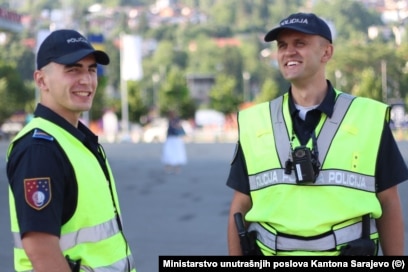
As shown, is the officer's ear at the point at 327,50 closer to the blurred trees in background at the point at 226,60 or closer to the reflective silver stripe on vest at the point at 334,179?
the reflective silver stripe on vest at the point at 334,179

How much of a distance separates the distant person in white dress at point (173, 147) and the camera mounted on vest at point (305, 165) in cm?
1593

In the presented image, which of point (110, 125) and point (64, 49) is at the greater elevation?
point (110, 125)

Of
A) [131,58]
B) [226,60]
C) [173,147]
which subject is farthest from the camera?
[226,60]

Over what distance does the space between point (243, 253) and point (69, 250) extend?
0.71m

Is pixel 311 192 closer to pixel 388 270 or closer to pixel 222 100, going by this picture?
pixel 388 270

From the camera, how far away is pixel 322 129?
10.4 feet

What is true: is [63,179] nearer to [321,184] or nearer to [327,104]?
[321,184]

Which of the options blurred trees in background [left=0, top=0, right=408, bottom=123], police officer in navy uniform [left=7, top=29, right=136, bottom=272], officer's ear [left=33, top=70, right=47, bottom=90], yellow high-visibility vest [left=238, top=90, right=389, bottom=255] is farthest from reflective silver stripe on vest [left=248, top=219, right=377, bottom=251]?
blurred trees in background [left=0, top=0, right=408, bottom=123]

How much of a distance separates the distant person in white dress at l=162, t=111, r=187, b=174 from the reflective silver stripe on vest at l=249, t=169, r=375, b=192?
52.0ft

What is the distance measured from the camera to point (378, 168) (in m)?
3.17

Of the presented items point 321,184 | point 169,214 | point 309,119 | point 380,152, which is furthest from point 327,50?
point 169,214

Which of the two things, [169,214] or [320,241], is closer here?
[320,241]

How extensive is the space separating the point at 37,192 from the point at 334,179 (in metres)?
1.04

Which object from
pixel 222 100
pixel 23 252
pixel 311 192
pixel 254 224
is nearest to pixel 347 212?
pixel 311 192
